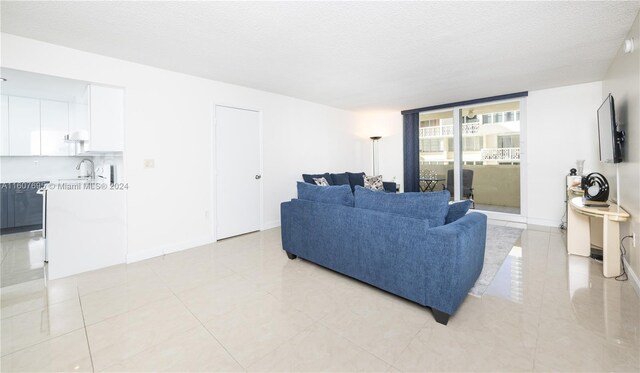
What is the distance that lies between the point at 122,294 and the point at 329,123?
4.58 m

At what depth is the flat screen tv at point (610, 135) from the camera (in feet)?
8.91

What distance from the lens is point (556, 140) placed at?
456 centimetres

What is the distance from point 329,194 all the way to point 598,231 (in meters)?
3.26

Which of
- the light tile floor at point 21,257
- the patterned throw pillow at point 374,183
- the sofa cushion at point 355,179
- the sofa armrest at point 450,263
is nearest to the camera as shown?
the sofa armrest at point 450,263

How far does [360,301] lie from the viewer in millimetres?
2230

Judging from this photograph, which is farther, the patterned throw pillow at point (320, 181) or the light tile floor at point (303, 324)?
the patterned throw pillow at point (320, 181)

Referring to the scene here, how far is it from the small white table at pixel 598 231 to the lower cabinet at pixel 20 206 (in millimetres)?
7525

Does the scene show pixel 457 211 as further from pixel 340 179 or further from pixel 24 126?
pixel 24 126

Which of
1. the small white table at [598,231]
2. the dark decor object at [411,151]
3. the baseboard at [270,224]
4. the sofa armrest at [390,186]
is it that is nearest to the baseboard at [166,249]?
the baseboard at [270,224]

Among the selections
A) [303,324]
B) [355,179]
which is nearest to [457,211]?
[303,324]

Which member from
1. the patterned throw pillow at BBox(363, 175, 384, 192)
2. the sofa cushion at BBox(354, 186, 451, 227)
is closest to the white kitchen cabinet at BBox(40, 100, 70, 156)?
the sofa cushion at BBox(354, 186, 451, 227)

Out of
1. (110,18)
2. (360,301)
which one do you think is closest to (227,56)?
(110,18)

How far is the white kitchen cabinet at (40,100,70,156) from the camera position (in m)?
4.41

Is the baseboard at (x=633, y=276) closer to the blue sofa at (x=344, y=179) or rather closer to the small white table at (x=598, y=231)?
the small white table at (x=598, y=231)
